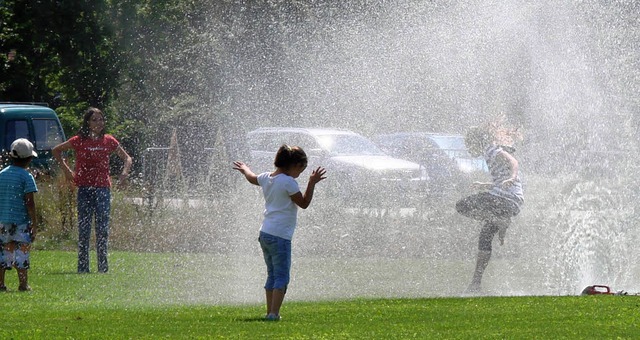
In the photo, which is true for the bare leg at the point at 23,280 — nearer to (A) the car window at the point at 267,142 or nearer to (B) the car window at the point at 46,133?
(A) the car window at the point at 267,142

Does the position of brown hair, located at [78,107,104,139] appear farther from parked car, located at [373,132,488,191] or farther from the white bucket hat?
parked car, located at [373,132,488,191]

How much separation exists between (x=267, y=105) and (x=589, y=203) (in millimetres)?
17302

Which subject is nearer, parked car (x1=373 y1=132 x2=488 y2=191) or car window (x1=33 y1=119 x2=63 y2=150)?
parked car (x1=373 y1=132 x2=488 y2=191)

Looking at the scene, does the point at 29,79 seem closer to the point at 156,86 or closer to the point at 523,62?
the point at 156,86

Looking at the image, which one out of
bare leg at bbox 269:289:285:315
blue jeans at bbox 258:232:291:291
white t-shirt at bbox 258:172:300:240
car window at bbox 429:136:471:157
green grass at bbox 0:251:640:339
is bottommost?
green grass at bbox 0:251:640:339

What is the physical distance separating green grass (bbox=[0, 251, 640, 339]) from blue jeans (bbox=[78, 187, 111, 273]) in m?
1.24

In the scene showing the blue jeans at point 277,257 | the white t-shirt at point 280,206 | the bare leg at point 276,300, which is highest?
the white t-shirt at point 280,206

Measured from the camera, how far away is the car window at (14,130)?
1105 inches

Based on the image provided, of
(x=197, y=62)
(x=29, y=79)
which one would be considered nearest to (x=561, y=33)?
(x=197, y=62)

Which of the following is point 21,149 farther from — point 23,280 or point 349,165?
point 349,165

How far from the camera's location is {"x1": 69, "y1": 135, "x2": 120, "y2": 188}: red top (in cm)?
1433

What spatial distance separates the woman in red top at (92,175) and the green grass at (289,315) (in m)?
1.30

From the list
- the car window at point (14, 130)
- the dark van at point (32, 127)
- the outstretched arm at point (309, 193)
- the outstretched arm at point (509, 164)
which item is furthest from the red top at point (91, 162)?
the car window at point (14, 130)

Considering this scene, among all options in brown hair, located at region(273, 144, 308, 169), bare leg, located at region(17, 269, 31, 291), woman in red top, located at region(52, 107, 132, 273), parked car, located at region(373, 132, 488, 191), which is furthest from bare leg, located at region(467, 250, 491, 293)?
parked car, located at region(373, 132, 488, 191)
